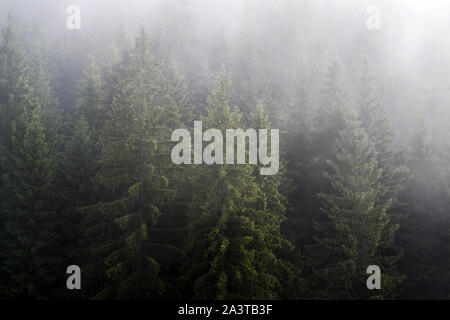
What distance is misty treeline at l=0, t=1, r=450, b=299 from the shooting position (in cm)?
1472

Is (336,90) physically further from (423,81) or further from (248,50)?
(423,81)

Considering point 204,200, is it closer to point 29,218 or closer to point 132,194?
point 132,194

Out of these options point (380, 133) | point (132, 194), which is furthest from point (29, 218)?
point (380, 133)

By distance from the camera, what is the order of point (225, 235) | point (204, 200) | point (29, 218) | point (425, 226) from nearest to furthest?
point (225, 235) < point (204, 200) < point (29, 218) < point (425, 226)

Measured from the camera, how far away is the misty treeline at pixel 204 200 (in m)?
14.7

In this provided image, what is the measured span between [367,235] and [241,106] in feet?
77.7

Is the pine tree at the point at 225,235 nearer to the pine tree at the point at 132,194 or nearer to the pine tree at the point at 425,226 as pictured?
the pine tree at the point at 132,194

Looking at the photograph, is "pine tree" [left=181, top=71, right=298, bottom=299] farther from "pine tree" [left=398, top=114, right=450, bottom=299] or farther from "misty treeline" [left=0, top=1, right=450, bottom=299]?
"pine tree" [left=398, top=114, right=450, bottom=299]

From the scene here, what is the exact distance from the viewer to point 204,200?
15258 mm

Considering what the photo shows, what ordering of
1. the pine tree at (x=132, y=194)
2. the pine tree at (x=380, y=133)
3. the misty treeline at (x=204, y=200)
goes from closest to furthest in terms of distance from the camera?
the pine tree at (x=132, y=194) → the misty treeline at (x=204, y=200) → the pine tree at (x=380, y=133)

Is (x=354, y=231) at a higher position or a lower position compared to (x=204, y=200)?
lower

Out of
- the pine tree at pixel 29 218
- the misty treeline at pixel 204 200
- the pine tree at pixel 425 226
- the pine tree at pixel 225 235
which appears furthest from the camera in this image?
the pine tree at pixel 425 226

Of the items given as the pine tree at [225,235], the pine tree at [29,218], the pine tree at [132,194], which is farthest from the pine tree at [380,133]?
the pine tree at [29,218]

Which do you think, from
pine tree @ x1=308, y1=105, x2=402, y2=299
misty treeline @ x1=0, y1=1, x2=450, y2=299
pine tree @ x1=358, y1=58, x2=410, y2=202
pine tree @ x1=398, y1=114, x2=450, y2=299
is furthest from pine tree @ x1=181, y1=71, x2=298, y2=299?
pine tree @ x1=398, y1=114, x2=450, y2=299
